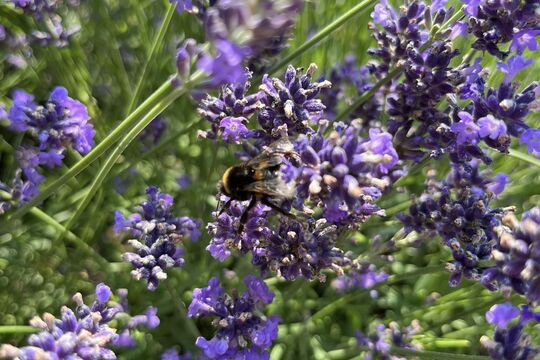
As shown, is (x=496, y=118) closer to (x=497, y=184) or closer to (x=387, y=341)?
(x=497, y=184)

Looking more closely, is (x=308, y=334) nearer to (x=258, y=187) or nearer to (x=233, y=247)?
(x=233, y=247)

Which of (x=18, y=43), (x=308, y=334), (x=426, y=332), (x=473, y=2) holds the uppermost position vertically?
(x=18, y=43)

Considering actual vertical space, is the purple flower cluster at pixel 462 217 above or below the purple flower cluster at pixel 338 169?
below

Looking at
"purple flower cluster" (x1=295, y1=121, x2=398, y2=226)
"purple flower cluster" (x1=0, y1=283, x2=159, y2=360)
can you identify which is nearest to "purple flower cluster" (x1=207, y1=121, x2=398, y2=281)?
"purple flower cluster" (x1=295, y1=121, x2=398, y2=226)

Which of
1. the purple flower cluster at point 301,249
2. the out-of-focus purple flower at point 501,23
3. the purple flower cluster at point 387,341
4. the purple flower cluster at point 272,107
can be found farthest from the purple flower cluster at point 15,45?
the purple flower cluster at point 387,341

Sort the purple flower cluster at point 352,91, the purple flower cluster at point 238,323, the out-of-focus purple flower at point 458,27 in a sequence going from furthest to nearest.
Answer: the purple flower cluster at point 352,91, the out-of-focus purple flower at point 458,27, the purple flower cluster at point 238,323

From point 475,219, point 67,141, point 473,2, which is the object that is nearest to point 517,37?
point 473,2

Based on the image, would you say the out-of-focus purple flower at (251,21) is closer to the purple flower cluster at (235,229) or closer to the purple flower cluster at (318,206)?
the purple flower cluster at (318,206)
